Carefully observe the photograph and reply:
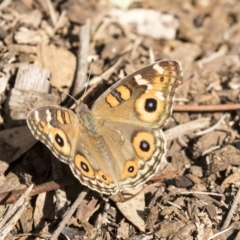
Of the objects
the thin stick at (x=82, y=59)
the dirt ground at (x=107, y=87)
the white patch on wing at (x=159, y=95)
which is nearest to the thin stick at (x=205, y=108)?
the dirt ground at (x=107, y=87)

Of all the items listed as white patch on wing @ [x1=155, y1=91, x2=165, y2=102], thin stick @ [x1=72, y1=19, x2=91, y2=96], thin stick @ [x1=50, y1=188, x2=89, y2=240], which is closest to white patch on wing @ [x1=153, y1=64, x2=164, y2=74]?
white patch on wing @ [x1=155, y1=91, x2=165, y2=102]

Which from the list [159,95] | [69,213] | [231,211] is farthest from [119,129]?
[231,211]

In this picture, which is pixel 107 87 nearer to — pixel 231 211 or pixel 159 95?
pixel 159 95

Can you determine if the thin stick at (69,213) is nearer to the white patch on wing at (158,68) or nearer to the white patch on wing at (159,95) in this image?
the white patch on wing at (159,95)

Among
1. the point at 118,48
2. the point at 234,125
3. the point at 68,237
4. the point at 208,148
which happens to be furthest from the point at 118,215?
the point at 118,48

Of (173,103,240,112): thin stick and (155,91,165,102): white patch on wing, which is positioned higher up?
(155,91,165,102): white patch on wing

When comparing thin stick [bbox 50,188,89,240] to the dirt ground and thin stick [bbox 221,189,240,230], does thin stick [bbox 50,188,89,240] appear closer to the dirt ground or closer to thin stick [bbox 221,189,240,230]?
the dirt ground

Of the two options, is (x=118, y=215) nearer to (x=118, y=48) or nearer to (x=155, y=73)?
(x=155, y=73)
